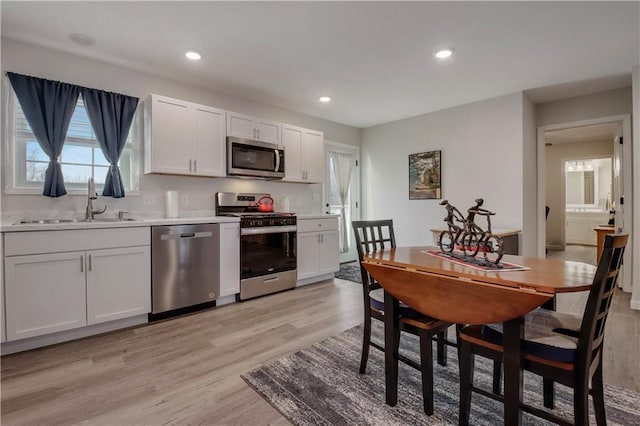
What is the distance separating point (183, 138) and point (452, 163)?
3675 millimetres

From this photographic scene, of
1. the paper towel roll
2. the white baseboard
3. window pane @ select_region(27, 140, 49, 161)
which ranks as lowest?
the white baseboard

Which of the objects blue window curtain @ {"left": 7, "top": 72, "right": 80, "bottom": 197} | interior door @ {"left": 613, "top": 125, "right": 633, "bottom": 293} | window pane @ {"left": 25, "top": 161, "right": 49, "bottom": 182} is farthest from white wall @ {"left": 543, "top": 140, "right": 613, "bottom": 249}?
window pane @ {"left": 25, "top": 161, "right": 49, "bottom": 182}

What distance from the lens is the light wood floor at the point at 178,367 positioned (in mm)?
1642

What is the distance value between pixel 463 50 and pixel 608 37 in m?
1.17

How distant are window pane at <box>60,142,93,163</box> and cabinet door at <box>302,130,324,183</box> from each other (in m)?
2.51

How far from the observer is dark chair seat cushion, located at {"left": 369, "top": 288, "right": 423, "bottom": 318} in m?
1.71

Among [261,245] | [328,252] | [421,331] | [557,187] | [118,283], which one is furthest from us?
[557,187]

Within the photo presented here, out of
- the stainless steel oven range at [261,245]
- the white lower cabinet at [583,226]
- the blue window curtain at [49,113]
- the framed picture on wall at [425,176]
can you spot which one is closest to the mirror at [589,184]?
the white lower cabinet at [583,226]

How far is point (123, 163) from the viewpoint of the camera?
325cm

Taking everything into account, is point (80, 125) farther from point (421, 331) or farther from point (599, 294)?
point (599, 294)

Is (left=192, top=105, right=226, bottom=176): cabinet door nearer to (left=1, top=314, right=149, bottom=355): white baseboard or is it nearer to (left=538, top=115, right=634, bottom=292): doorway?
(left=1, top=314, right=149, bottom=355): white baseboard

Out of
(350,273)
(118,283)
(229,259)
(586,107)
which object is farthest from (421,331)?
(586,107)

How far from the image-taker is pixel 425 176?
4.91m

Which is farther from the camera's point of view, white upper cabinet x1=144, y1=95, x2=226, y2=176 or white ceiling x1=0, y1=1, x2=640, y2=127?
white upper cabinet x1=144, y1=95, x2=226, y2=176
